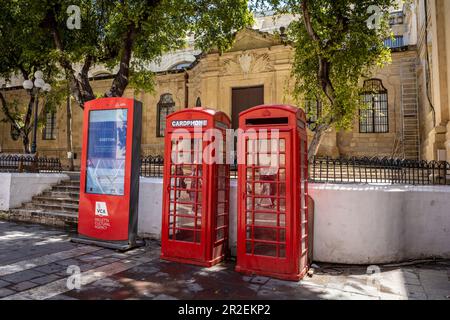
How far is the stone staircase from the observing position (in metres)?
8.86

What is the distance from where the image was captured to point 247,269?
17.4 feet

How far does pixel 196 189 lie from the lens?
5.75 metres

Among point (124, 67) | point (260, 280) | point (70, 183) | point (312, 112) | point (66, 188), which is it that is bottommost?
point (260, 280)

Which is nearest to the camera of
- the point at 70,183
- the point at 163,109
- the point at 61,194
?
the point at 61,194

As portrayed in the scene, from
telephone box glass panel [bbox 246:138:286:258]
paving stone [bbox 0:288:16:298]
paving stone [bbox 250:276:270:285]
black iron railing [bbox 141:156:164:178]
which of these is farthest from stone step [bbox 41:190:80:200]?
paving stone [bbox 250:276:270:285]

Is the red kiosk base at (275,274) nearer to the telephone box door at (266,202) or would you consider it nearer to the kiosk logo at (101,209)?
the telephone box door at (266,202)

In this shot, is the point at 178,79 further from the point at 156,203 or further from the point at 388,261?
the point at 388,261

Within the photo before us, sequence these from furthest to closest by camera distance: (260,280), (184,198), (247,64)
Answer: (247,64) → (184,198) → (260,280)

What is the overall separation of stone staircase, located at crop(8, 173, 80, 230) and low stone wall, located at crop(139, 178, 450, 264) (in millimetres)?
5201

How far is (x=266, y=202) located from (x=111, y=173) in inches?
134

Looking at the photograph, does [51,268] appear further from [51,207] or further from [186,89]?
[186,89]

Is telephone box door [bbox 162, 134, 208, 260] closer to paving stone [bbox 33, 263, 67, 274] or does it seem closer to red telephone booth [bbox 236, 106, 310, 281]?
red telephone booth [bbox 236, 106, 310, 281]

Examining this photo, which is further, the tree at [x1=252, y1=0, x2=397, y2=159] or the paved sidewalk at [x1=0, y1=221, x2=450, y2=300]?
the tree at [x1=252, y1=0, x2=397, y2=159]

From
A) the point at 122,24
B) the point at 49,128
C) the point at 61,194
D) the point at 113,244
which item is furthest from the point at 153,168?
the point at 49,128
